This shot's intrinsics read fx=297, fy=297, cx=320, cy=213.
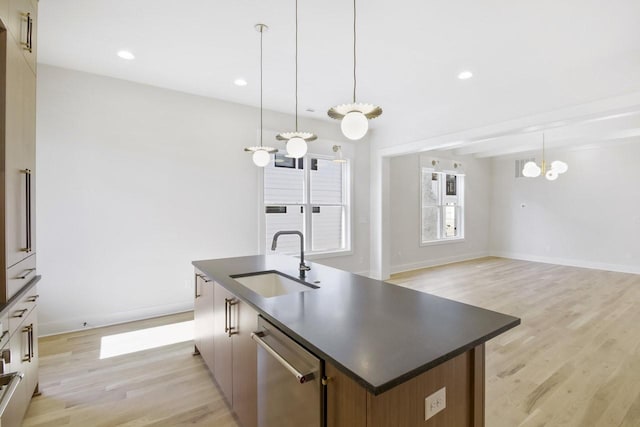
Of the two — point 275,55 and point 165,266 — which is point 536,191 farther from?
point 165,266

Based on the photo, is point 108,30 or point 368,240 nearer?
point 108,30

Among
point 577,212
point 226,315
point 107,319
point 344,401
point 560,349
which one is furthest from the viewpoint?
point 577,212

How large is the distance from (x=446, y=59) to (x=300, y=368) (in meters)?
3.40

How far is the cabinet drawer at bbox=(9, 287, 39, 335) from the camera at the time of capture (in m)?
1.73

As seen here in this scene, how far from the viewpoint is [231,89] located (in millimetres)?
3961

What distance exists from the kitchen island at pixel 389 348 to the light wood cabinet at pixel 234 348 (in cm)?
3

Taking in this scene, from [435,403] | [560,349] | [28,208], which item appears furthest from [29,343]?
[560,349]

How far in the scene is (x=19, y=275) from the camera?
6.10ft

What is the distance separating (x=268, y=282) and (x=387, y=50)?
2.57m

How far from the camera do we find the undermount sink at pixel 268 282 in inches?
88.0

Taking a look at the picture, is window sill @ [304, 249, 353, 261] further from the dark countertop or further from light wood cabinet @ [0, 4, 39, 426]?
light wood cabinet @ [0, 4, 39, 426]

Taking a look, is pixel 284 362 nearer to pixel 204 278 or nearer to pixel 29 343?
pixel 204 278

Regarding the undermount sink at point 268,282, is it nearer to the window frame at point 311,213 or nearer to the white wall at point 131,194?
the white wall at point 131,194

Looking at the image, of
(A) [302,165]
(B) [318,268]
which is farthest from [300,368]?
(A) [302,165]
